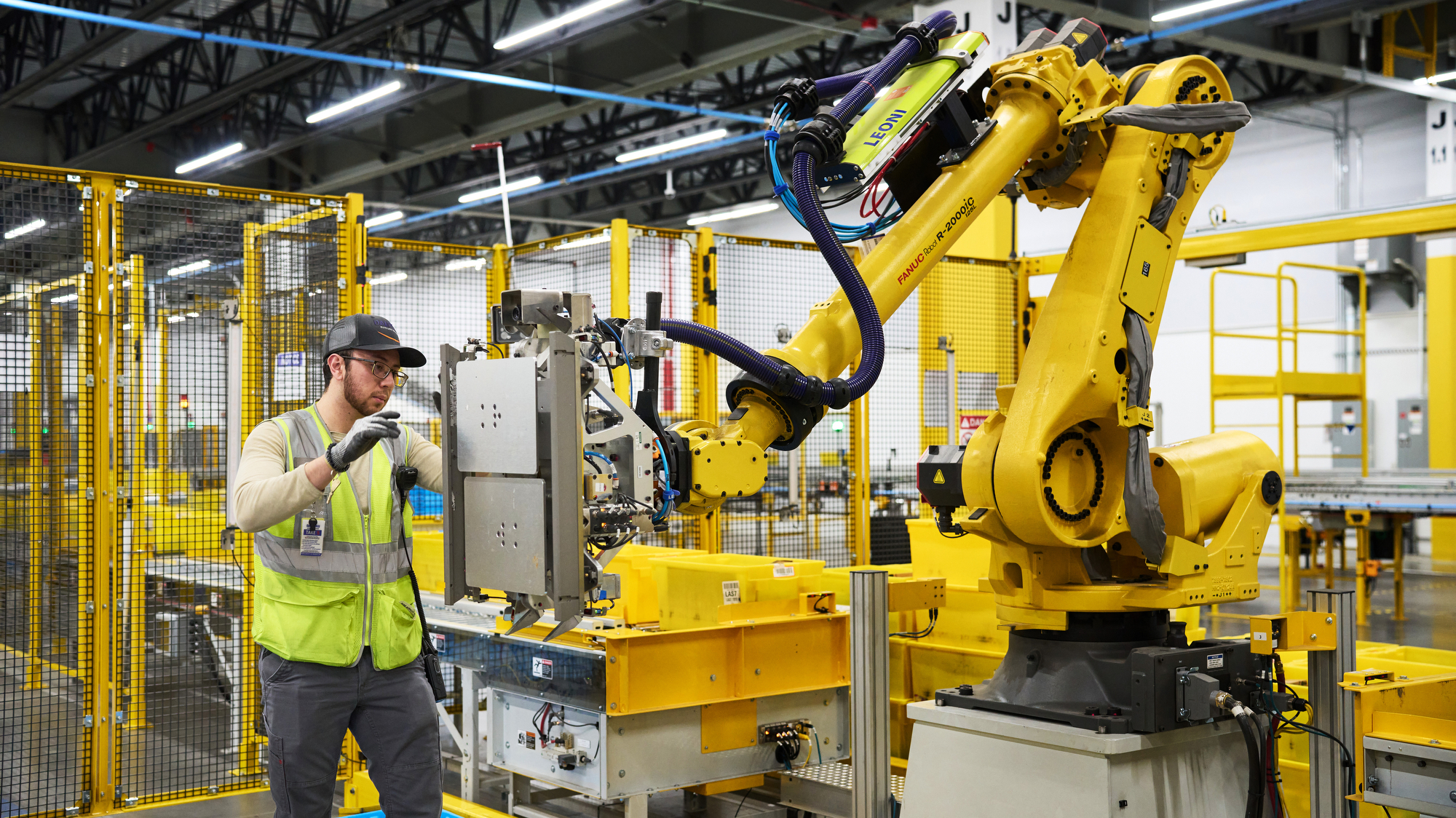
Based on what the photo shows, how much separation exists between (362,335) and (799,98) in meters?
1.37

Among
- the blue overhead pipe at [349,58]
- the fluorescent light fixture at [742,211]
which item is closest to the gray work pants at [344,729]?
the blue overhead pipe at [349,58]

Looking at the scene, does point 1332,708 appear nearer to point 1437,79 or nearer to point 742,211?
point 1437,79

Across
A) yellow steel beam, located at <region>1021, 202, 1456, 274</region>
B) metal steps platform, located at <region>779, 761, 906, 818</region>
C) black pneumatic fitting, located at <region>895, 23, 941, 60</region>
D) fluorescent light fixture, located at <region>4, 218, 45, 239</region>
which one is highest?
yellow steel beam, located at <region>1021, 202, 1456, 274</region>

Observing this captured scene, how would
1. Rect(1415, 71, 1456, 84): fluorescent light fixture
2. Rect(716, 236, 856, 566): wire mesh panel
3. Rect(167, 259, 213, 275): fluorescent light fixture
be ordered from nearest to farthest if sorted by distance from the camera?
Rect(167, 259, 213, 275): fluorescent light fixture < Rect(716, 236, 856, 566): wire mesh panel < Rect(1415, 71, 1456, 84): fluorescent light fixture

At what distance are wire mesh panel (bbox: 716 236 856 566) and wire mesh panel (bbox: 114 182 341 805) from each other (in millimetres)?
2391

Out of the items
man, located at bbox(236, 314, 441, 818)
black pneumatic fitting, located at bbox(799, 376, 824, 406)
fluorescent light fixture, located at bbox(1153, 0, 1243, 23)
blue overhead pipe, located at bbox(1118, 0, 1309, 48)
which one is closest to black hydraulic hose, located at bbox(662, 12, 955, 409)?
black pneumatic fitting, located at bbox(799, 376, 824, 406)

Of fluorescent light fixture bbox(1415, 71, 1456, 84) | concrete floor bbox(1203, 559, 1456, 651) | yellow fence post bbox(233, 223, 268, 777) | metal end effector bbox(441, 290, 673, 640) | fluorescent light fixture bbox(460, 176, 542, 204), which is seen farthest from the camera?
fluorescent light fixture bbox(460, 176, 542, 204)

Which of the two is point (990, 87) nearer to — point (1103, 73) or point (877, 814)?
point (1103, 73)

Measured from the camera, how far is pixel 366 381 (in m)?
3.43

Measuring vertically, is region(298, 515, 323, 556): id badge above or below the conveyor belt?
above

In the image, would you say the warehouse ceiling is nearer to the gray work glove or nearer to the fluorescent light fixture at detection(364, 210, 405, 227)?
the fluorescent light fixture at detection(364, 210, 405, 227)

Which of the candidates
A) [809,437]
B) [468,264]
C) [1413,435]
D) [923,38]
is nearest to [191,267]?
[468,264]

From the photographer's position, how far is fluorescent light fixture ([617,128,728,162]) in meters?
15.0

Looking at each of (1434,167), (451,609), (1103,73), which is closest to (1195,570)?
(1103,73)
